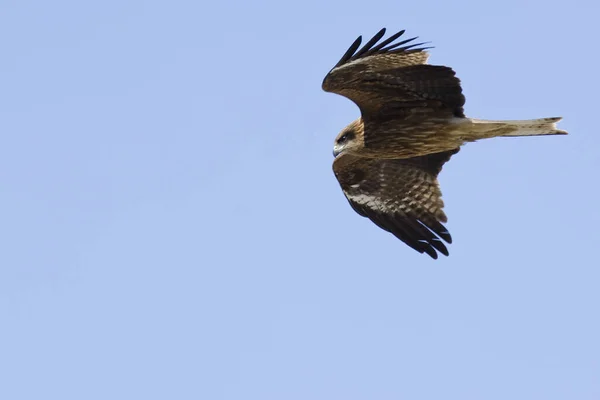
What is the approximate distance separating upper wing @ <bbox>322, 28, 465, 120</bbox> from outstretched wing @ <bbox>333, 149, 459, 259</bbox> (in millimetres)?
1112

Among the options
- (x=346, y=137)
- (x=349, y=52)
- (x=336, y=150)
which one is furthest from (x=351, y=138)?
(x=349, y=52)

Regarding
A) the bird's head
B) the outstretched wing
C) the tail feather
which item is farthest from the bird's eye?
the tail feather

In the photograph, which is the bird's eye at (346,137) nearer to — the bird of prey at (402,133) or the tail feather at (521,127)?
the bird of prey at (402,133)

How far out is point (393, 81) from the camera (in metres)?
11.8

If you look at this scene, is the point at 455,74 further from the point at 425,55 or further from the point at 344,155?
the point at 344,155

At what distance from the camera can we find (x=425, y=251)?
12.6 meters

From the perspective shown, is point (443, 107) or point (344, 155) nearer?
point (443, 107)

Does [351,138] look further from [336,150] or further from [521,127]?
[521,127]

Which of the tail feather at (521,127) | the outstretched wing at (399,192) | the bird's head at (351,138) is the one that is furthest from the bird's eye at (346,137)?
the tail feather at (521,127)

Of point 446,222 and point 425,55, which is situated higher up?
point 425,55

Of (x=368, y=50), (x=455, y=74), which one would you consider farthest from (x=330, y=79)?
(x=455, y=74)

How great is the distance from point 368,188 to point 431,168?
0.74m

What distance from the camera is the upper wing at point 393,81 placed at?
455 inches

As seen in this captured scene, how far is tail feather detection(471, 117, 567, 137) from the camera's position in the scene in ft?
38.1
